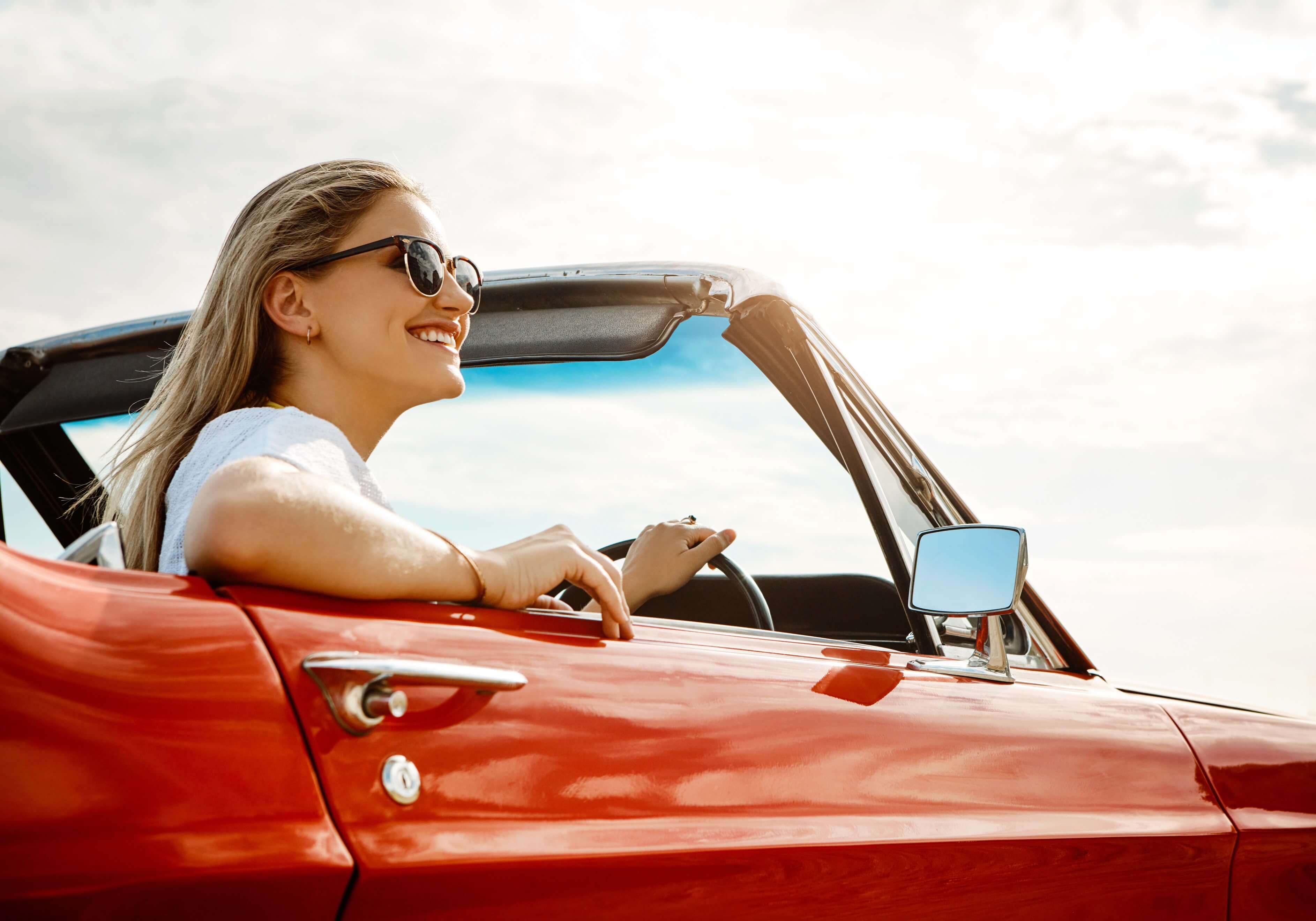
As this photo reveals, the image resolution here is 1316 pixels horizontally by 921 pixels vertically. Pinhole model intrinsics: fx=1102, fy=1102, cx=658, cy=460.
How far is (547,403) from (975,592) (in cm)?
96

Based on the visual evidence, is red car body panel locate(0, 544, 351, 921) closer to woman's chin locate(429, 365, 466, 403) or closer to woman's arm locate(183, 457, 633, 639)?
woman's arm locate(183, 457, 633, 639)

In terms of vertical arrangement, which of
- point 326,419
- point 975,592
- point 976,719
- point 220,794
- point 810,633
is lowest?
point 810,633

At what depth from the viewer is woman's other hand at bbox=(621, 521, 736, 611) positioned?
2.22m

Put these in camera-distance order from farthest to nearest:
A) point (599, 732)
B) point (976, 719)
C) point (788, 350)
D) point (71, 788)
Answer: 1. point (788, 350)
2. point (976, 719)
3. point (599, 732)
4. point (71, 788)

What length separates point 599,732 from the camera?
127cm

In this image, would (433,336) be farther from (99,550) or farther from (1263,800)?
(1263,800)

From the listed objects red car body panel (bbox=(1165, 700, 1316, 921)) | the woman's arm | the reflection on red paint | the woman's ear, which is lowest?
red car body panel (bbox=(1165, 700, 1316, 921))

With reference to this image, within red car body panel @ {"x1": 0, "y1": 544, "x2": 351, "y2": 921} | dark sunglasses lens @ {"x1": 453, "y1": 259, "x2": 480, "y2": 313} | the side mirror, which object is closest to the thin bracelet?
red car body panel @ {"x1": 0, "y1": 544, "x2": 351, "y2": 921}

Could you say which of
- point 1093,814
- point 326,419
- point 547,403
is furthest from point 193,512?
point 1093,814

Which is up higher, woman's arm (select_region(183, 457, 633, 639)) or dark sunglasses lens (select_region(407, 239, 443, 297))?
dark sunglasses lens (select_region(407, 239, 443, 297))

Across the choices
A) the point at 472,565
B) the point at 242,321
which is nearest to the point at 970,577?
the point at 472,565

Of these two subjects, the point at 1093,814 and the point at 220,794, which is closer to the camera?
the point at 220,794

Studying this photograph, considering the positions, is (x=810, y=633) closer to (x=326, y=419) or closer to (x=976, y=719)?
(x=976, y=719)

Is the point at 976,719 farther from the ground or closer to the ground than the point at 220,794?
closer to the ground
